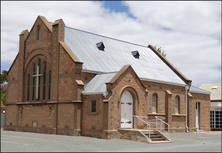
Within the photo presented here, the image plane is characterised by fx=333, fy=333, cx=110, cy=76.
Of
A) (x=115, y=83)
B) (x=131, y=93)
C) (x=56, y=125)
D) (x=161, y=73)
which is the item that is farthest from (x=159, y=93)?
(x=56, y=125)

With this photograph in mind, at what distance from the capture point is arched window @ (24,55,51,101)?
27.8m

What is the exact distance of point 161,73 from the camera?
1308 inches

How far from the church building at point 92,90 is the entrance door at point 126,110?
6cm

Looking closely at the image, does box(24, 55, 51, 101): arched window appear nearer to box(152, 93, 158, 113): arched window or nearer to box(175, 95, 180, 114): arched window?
box(152, 93, 158, 113): arched window

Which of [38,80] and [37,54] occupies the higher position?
[37,54]

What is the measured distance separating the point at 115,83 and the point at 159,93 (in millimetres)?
8148

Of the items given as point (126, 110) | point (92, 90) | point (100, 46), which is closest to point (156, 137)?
point (126, 110)

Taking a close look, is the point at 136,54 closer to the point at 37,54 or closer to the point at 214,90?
the point at 37,54

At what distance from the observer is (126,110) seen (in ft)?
83.2

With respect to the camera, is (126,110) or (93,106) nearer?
(93,106)

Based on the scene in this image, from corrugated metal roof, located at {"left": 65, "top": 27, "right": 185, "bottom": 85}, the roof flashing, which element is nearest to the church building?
corrugated metal roof, located at {"left": 65, "top": 27, "right": 185, "bottom": 85}

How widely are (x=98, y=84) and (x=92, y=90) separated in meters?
0.74

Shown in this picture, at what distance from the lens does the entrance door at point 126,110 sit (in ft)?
81.8

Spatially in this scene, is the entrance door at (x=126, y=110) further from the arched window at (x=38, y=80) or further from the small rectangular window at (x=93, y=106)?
the arched window at (x=38, y=80)
